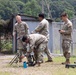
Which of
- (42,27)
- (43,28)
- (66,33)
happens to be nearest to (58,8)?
(43,28)

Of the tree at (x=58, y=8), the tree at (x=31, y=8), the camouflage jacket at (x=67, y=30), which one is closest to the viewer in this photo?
the camouflage jacket at (x=67, y=30)

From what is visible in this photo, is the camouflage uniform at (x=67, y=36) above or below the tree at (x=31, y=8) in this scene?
below

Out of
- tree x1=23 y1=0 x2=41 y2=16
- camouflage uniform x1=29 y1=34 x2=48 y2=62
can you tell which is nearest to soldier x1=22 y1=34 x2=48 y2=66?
camouflage uniform x1=29 y1=34 x2=48 y2=62

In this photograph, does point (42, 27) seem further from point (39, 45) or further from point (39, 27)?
point (39, 45)

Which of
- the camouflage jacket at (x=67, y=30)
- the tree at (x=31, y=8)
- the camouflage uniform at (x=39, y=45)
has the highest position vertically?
the tree at (x=31, y=8)

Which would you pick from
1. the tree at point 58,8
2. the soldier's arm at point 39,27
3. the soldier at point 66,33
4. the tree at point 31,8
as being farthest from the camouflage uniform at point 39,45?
the tree at point 58,8

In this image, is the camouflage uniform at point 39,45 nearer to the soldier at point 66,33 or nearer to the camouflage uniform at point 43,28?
the camouflage uniform at point 43,28

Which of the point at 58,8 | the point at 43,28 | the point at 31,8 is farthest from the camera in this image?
the point at 58,8

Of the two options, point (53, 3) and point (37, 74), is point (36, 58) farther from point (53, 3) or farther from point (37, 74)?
point (53, 3)

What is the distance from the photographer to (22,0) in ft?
278

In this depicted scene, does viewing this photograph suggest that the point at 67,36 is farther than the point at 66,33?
Yes

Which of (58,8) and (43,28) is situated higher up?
(58,8)

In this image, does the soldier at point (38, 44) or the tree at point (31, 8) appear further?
the tree at point (31, 8)

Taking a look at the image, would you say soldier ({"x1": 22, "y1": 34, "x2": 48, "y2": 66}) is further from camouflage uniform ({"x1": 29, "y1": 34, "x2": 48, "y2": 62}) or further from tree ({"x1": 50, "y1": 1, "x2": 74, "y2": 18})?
tree ({"x1": 50, "y1": 1, "x2": 74, "y2": 18})
